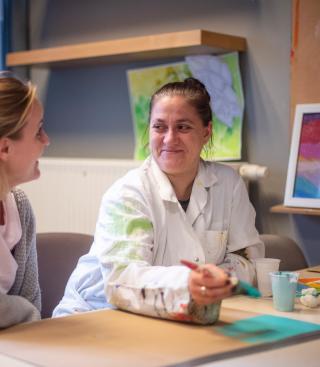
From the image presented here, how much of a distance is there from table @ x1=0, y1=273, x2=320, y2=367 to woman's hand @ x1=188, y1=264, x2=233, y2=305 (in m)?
0.07

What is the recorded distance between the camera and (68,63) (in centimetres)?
393

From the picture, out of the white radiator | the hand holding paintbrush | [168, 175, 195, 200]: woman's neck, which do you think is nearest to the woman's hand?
the hand holding paintbrush

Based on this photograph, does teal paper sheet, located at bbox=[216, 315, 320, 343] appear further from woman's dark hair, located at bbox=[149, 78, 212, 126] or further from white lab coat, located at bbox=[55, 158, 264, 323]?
woman's dark hair, located at bbox=[149, 78, 212, 126]

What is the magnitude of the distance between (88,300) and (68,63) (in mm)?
2083

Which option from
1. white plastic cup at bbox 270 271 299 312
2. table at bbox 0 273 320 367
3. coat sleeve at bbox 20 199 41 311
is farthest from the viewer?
coat sleeve at bbox 20 199 41 311

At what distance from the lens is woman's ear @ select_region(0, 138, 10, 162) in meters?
1.71

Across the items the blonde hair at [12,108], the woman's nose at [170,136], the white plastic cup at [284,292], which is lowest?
the white plastic cup at [284,292]

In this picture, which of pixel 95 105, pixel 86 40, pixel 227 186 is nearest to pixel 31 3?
pixel 86 40

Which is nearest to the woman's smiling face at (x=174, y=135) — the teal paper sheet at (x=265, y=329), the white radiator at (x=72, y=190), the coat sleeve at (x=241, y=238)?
the coat sleeve at (x=241, y=238)

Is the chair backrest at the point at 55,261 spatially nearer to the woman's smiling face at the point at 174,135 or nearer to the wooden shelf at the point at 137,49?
the woman's smiling face at the point at 174,135

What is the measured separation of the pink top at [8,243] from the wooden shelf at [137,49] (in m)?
1.52

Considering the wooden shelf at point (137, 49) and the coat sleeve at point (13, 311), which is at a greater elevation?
the wooden shelf at point (137, 49)

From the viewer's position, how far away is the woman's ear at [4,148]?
Result: 5.62 ft

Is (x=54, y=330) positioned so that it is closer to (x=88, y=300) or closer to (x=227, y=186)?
(x=88, y=300)
